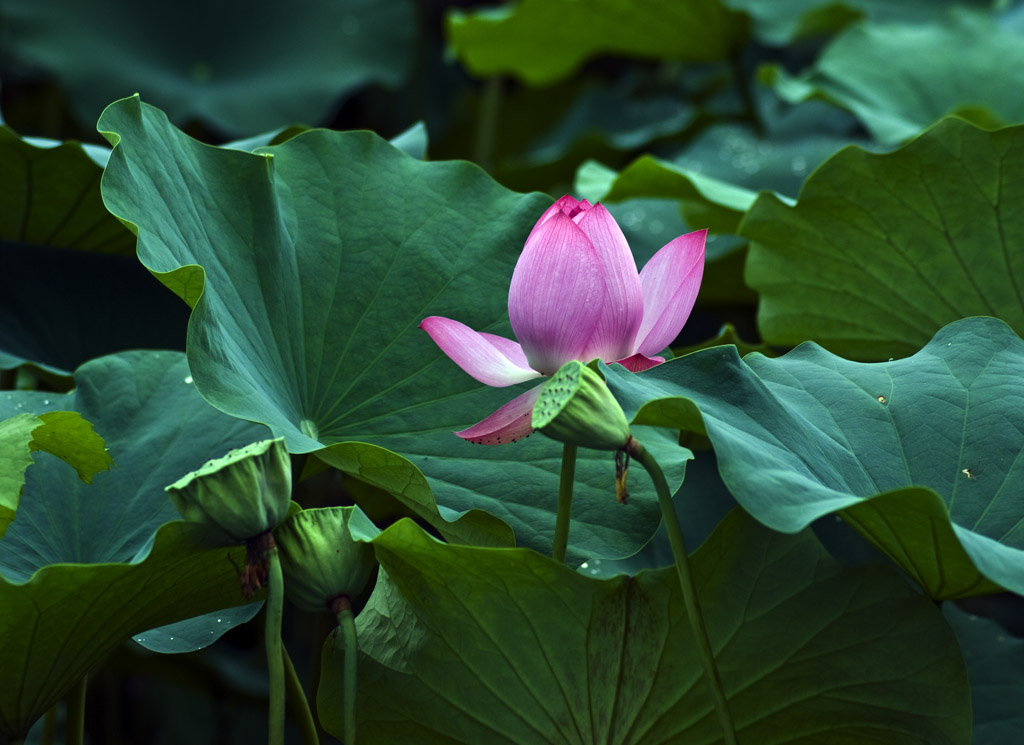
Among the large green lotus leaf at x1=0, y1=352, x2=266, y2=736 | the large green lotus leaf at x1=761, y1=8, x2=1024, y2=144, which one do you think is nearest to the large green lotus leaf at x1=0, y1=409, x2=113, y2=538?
the large green lotus leaf at x1=0, y1=352, x2=266, y2=736

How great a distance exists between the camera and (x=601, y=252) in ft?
1.77

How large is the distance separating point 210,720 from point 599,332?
152cm

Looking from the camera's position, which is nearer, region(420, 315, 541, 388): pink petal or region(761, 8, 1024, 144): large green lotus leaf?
region(420, 315, 541, 388): pink petal

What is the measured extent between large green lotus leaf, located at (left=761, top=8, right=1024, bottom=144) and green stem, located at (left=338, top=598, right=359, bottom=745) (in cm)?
98

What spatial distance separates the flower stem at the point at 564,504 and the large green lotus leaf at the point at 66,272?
18.9 inches

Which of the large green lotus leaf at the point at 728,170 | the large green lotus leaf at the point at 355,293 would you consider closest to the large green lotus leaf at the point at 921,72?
the large green lotus leaf at the point at 728,170

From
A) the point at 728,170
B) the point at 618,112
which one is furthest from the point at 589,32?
the point at 728,170

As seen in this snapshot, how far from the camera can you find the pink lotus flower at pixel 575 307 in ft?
1.75

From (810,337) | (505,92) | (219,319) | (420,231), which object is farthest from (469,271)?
(505,92)

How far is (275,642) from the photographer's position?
0.50 metres

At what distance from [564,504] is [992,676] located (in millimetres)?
388

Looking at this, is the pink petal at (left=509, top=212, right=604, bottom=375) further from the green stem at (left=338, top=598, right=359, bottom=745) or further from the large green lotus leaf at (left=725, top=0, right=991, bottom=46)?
the large green lotus leaf at (left=725, top=0, right=991, bottom=46)

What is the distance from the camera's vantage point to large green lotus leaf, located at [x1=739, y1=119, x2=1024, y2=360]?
2.61 feet

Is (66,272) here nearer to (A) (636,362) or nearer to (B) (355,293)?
(B) (355,293)
